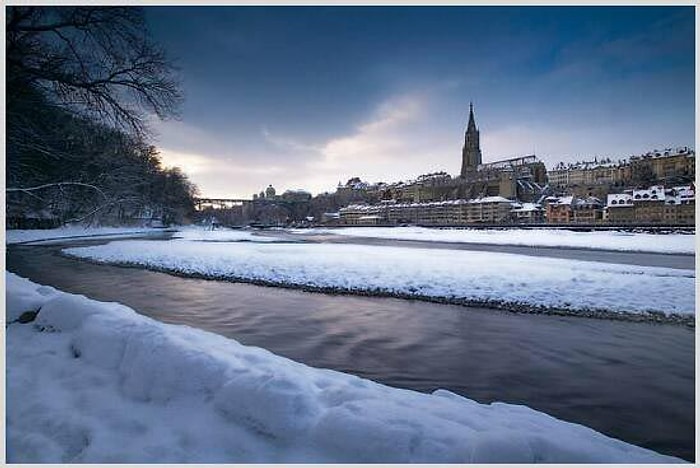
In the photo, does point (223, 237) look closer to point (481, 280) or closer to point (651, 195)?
point (481, 280)

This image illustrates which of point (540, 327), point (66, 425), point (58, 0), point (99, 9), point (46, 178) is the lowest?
point (540, 327)

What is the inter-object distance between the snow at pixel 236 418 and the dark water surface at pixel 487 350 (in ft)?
6.46

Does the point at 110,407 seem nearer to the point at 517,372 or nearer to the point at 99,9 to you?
the point at 517,372

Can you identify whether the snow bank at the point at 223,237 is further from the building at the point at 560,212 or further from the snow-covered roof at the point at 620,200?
the snow-covered roof at the point at 620,200

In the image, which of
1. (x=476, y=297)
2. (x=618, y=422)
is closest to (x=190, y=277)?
(x=476, y=297)

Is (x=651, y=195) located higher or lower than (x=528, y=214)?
higher

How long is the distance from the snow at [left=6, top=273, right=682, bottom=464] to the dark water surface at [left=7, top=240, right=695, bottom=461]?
1.97 meters

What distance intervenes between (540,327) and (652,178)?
15727 cm

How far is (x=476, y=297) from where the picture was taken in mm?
12820

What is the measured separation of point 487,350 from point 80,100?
12391 mm

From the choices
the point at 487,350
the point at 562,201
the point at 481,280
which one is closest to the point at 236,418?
the point at 487,350

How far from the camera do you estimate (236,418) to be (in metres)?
3.72

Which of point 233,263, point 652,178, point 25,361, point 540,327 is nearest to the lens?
point 25,361

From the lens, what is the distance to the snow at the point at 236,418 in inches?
124
